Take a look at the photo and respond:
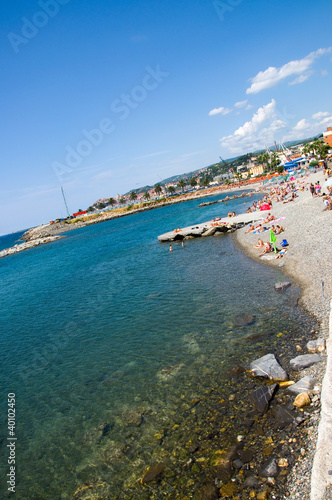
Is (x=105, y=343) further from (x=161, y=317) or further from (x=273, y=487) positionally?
(x=273, y=487)

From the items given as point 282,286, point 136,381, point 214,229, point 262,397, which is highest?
point 214,229

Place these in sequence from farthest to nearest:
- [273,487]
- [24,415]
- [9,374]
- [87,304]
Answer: [87,304]
[9,374]
[24,415]
[273,487]

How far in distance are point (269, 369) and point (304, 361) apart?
1321 mm

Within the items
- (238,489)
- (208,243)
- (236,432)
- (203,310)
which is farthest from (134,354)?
(208,243)

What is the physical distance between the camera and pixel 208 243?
4197 cm

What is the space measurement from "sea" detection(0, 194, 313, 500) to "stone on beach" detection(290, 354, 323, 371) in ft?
4.36

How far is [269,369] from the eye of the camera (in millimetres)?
11438

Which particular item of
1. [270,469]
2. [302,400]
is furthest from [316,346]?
[270,469]

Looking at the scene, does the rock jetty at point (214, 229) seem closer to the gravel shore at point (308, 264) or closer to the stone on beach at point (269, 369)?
the gravel shore at point (308, 264)

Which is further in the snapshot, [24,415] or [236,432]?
[24,415]

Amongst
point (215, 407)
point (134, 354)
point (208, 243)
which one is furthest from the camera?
point (208, 243)

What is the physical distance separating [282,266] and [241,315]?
8.45m

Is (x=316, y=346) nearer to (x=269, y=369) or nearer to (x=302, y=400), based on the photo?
(x=269, y=369)

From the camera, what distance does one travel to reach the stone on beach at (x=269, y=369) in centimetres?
1104
